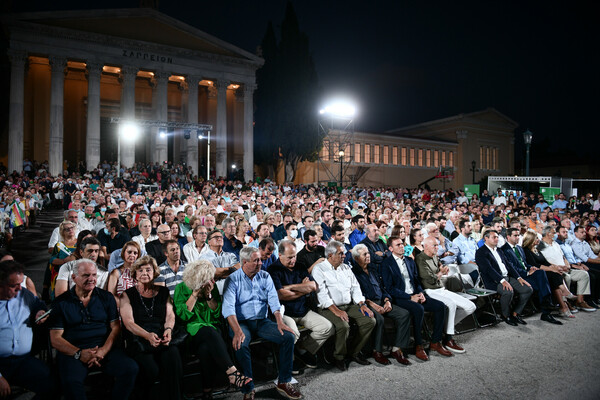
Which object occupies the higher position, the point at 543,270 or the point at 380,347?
the point at 543,270

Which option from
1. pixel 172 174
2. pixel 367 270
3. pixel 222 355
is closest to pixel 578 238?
pixel 367 270

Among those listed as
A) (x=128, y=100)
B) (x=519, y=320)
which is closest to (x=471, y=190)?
(x=519, y=320)

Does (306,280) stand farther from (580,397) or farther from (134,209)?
(134,209)

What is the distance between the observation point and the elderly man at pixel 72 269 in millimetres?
4152

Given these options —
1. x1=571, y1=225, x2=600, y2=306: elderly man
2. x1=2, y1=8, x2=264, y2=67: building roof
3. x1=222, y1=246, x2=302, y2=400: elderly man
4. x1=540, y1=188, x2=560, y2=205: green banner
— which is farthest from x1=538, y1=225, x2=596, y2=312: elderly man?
x1=2, y1=8, x2=264, y2=67: building roof

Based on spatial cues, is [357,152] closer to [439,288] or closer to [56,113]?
[56,113]

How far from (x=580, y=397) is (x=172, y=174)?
21.2 meters

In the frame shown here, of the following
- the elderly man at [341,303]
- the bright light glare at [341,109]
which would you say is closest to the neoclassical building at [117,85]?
the bright light glare at [341,109]

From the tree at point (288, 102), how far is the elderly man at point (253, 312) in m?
26.2

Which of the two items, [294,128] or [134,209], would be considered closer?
[134,209]

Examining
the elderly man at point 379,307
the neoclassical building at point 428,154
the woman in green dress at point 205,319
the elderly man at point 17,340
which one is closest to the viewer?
the elderly man at point 17,340

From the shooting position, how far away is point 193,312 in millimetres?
4105

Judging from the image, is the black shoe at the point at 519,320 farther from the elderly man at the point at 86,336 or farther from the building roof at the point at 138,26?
the building roof at the point at 138,26

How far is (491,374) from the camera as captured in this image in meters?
4.27
